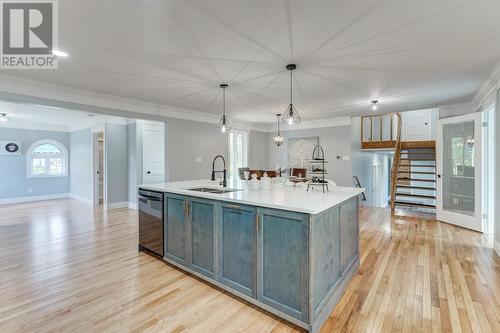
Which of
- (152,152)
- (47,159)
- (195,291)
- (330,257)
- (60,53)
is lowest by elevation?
(195,291)

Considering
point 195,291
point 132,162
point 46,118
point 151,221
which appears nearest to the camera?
point 195,291

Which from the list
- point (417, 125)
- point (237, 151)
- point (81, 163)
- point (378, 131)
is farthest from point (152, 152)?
point (417, 125)

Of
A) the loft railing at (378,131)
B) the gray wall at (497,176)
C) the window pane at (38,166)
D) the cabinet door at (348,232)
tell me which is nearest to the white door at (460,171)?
the gray wall at (497,176)

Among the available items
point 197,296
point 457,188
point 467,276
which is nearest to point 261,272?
point 197,296

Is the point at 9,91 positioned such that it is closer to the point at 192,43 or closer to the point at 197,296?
the point at 192,43

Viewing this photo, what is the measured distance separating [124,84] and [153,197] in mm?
1996

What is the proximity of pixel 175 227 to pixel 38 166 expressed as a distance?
7573 millimetres

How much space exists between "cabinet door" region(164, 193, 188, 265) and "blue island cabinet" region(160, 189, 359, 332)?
0.04 ft

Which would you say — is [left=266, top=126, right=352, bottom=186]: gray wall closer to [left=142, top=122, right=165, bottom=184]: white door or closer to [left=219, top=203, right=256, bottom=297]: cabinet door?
[left=142, top=122, right=165, bottom=184]: white door

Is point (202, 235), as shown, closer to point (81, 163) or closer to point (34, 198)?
point (81, 163)

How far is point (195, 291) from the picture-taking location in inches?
97.7

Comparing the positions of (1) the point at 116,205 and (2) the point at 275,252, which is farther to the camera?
(1) the point at 116,205

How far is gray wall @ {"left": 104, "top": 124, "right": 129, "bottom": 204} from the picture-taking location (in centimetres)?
648

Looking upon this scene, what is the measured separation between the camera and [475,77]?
11.9 feet
